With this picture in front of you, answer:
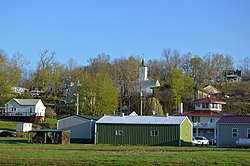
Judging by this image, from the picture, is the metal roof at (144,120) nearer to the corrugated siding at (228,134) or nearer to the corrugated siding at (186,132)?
the corrugated siding at (186,132)

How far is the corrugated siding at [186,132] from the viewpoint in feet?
167

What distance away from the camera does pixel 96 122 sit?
53.2 meters

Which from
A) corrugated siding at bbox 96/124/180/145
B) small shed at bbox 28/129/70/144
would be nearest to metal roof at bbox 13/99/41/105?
small shed at bbox 28/129/70/144

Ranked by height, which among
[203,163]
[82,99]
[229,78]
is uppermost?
[229,78]

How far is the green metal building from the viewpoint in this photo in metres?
50.4

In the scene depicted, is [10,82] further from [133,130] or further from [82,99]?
[133,130]

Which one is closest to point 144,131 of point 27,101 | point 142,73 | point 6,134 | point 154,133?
point 154,133

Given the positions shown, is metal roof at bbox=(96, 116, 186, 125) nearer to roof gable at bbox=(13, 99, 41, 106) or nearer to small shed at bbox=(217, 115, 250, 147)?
small shed at bbox=(217, 115, 250, 147)

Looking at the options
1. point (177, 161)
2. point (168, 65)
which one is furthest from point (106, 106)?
point (177, 161)

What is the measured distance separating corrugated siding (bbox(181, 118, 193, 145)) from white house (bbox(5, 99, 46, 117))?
42480 millimetres

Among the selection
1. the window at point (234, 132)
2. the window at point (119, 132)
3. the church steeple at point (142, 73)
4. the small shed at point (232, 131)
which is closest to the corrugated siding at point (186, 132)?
the small shed at point (232, 131)

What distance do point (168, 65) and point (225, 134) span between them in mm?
69643

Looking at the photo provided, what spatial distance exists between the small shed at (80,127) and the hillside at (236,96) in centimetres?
4971

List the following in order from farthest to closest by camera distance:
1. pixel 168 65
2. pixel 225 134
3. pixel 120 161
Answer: pixel 168 65
pixel 225 134
pixel 120 161
